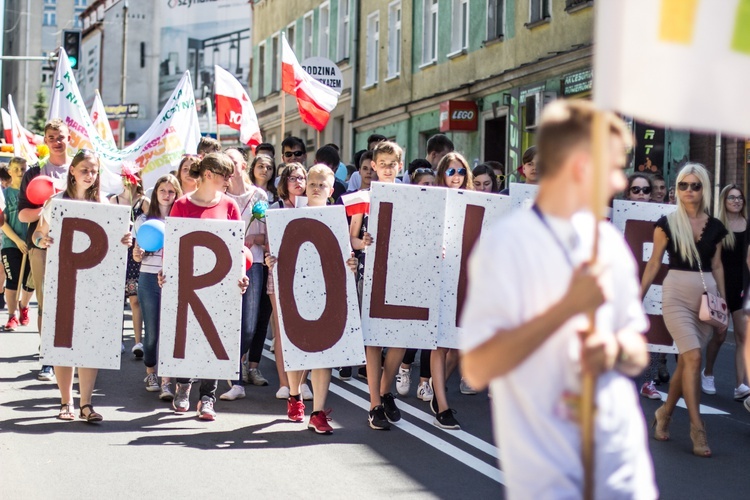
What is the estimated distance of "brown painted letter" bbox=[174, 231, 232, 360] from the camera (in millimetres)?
9258

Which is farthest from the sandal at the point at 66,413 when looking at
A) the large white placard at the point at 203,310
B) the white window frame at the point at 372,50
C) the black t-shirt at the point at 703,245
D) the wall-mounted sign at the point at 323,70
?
the white window frame at the point at 372,50

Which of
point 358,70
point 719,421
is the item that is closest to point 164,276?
point 719,421

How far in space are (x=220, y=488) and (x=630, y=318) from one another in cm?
Result: 401

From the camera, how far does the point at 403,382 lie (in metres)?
11.0

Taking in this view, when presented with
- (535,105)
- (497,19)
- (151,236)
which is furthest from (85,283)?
(497,19)

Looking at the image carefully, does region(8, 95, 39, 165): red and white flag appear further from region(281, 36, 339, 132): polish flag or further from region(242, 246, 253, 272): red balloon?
region(242, 246, 253, 272): red balloon

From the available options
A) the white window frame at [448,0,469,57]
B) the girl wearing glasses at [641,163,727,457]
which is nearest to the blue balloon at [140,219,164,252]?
the girl wearing glasses at [641,163,727,457]

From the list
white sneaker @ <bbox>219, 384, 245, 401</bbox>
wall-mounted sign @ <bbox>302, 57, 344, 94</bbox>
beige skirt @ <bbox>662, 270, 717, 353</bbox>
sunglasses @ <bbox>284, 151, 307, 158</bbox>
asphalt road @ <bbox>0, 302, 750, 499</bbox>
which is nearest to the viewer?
asphalt road @ <bbox>0, 302, 750, 499</bbox>

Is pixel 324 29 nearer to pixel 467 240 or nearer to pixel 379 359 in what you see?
pixel 467 240

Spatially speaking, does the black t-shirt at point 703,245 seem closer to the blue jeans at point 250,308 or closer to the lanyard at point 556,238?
the blue jeans at point 250,308

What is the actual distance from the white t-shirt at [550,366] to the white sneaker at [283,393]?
694 cm

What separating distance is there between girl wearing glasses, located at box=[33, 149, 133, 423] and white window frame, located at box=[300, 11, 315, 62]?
32109 mm

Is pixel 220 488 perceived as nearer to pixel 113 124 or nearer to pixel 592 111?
pixel 592 111

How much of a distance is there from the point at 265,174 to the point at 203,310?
2.67 m
